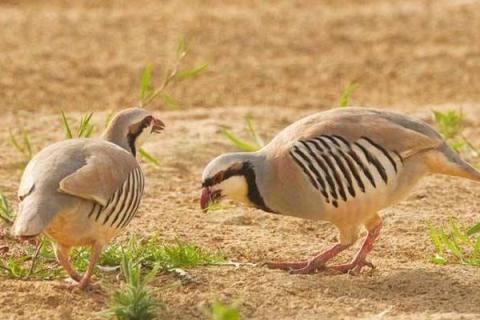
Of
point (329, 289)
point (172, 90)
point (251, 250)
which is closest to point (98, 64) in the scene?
point (172, 90)

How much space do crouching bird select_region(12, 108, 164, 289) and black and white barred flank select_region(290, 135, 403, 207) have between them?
710 mm

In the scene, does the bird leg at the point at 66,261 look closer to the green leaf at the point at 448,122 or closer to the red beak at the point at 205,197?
the red beak at the point at 205,197

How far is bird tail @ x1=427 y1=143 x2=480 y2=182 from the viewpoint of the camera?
18.5 feet

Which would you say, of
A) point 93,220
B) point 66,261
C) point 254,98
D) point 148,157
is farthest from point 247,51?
point 93,220

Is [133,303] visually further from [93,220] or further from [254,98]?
[254,98]

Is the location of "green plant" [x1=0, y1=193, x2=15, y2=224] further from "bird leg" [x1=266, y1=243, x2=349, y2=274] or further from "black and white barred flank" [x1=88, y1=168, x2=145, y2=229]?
"bird leg" [x1=266, y1=243, x2=349, y2=274]

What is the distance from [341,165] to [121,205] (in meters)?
0.97

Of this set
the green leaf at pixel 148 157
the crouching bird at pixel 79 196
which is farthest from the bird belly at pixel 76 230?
the green leaf at pixel 148 157

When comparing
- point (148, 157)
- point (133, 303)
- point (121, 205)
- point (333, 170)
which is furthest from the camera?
point (148, 157)

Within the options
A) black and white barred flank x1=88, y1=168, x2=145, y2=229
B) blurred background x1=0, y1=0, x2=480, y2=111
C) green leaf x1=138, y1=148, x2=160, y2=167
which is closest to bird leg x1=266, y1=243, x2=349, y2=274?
black and white barred flank x1=88, y1=168, x2=145, y2=229

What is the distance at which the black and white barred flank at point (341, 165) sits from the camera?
17.9ft

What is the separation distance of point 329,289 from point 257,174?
64 cm

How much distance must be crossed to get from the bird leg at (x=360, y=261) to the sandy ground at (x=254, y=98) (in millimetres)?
96

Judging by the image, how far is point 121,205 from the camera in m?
5.05
